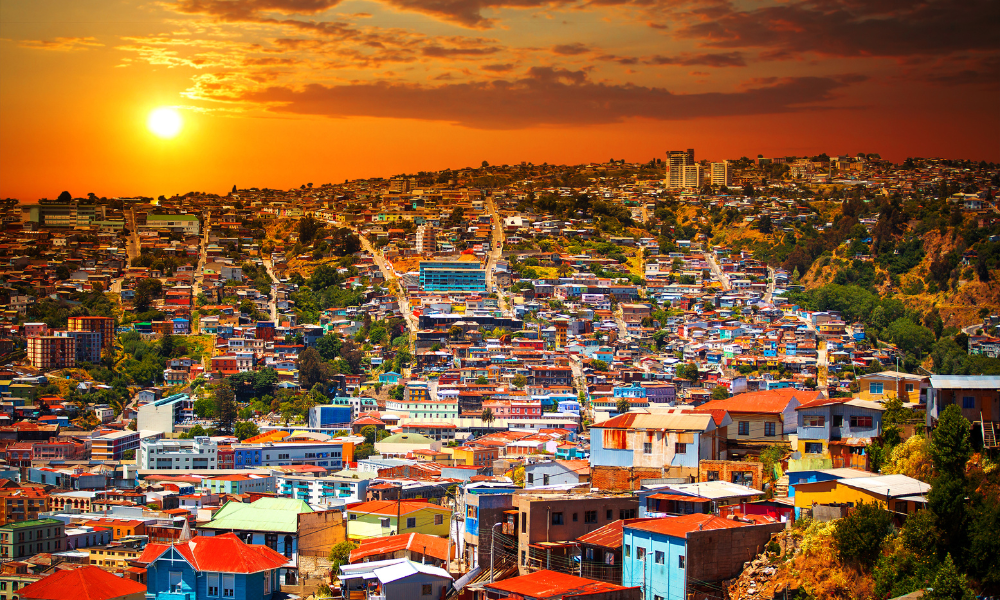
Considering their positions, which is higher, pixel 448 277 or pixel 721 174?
pixel 721 174

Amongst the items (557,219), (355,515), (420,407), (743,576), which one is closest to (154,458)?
(420,407)

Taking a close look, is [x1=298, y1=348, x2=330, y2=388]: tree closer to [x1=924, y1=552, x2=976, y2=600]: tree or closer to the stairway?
the stairway

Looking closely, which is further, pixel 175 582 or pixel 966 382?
pixel 175 582

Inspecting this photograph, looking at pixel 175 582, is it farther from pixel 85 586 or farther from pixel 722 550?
pixel 722 550

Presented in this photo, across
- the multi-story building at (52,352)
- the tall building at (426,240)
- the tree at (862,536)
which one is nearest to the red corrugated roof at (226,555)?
the tree at (862,536)

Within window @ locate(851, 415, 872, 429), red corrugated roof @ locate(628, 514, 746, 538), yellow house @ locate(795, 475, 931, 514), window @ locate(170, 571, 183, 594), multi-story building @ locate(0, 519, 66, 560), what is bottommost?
multi-story building @ locate(0, 519, 66, 560)

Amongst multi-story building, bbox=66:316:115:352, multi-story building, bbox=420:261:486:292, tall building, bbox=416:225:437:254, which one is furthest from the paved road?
multi-story building, bbox=66:316:115:352

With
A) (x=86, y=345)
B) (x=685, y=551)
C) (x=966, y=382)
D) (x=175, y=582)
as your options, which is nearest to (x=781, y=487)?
(x=966, y=382)

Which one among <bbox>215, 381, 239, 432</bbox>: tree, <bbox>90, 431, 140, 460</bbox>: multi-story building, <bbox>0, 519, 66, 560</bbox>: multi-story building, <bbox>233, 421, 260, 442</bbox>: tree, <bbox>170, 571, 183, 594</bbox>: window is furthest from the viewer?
<bbox>215, 381, 239, 432</bbox>: tree

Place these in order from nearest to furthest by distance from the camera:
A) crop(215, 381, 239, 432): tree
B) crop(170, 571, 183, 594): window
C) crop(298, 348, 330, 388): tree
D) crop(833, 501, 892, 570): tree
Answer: crop(833, 501, 892, 570): tree
crop(170, 571, 183, 594): window
crop(215, 381, 239, 432): tree
crop(298, 348, 330, 388): tree
